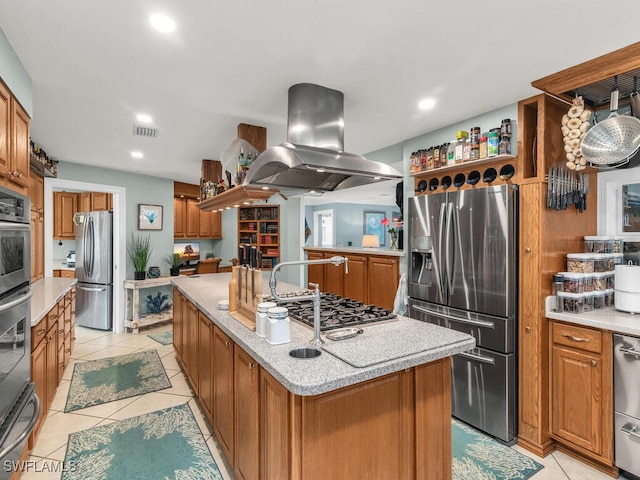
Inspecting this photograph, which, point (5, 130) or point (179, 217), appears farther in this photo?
point (179, 217)

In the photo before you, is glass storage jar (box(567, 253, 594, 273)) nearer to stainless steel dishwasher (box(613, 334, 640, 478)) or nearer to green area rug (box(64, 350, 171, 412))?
stainless steel dishwasher (box(613, 334, 640, 478))

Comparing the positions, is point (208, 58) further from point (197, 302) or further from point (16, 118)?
point (197, 302)

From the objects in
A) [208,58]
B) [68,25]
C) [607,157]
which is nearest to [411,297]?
[607,157]

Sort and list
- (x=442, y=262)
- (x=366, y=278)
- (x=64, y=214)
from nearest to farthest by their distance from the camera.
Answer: (x=442, y=262)
(x=366, y=278)
(x=64, y=214)

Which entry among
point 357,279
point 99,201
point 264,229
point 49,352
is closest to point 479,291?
point 357,279

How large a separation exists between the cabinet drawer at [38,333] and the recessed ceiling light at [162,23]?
80.0 inches

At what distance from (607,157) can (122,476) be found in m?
3.51

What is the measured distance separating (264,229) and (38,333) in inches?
168

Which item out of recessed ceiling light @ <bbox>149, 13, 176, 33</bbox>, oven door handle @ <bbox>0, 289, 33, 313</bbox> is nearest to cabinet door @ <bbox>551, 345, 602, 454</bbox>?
recessed ceiling light @ <bbox>149, 13, 176, 33</bbox>

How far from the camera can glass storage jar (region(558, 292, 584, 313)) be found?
2.25 m

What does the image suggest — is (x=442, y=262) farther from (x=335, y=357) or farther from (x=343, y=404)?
(x=343, y=404)

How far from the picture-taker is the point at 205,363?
2502 millimetres

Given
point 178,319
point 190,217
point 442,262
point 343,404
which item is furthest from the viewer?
point 190,217

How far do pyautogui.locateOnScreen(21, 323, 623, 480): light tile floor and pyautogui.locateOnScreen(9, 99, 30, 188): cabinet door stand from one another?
1.76m
